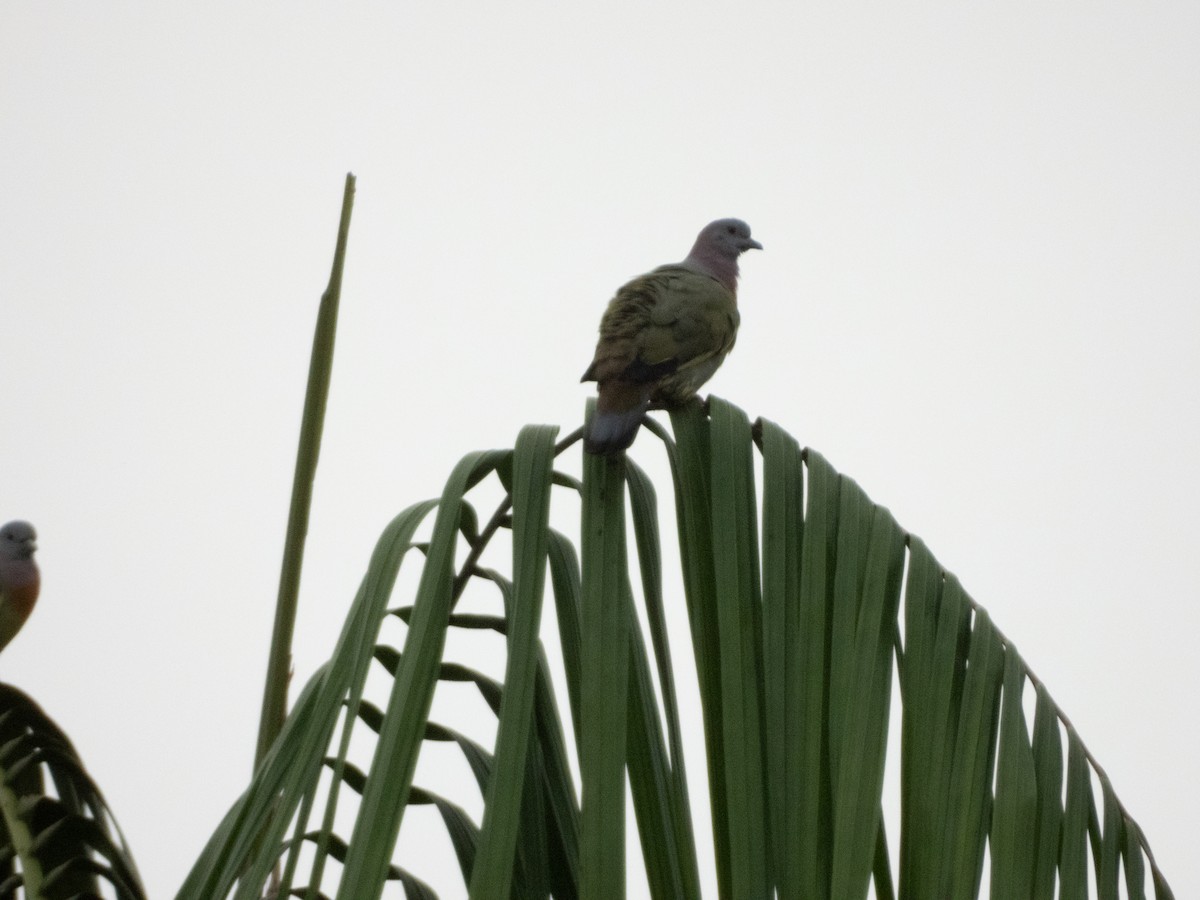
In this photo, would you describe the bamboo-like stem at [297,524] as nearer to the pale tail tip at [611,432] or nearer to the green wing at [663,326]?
the pale tail tip at [611,432]

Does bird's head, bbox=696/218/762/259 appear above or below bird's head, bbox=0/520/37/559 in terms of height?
above

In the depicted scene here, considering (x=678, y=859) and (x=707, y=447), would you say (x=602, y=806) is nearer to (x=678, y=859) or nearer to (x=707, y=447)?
(x=678, y=859)

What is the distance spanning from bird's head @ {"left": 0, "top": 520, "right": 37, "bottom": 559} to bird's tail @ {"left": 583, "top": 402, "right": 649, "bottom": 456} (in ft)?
15.9

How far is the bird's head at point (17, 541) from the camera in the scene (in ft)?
21.2

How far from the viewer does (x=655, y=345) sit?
325 cm

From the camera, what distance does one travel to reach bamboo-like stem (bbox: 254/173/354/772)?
2.35 metres

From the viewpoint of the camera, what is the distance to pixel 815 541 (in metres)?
2.17

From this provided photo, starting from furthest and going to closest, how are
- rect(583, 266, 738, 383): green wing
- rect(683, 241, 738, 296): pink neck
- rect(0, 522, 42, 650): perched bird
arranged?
rect(0, 522, 42, 650): perched bird → rect(683, 241, 738, 296): pink neck → rect(583, 266, 738, 383): green wing

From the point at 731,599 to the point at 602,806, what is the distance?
17.9 inches

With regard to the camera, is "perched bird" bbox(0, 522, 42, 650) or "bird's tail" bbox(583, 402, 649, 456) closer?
"bird's tail" bbox(583, 402, 649, 456)

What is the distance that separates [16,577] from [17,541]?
0.34 meters

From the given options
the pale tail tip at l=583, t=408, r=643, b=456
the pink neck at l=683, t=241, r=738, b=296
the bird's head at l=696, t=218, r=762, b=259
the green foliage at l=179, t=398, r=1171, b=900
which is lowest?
the green foliage at l=179, t=398, r=1171, b=900

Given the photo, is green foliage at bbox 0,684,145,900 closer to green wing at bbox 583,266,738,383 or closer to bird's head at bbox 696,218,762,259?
green wing at bbox 583,266,738,383

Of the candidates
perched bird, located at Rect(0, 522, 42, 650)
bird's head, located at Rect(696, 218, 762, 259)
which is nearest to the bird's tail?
bird's head, located at Rect(696, 218, 762, 259)
